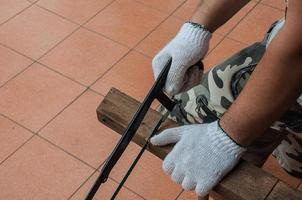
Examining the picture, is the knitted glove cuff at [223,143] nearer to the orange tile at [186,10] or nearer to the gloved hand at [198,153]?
the gloved hand at [198,153]

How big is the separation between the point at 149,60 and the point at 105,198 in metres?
0.67

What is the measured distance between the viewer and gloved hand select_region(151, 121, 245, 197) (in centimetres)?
85

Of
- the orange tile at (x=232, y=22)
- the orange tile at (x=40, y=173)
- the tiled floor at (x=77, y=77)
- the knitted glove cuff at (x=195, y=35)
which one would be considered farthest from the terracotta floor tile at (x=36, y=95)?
the knitted glove cuff at (x=195, y=35)

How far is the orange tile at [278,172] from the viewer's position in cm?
162

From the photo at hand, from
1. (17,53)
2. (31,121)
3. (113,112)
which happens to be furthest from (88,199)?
(17,53)

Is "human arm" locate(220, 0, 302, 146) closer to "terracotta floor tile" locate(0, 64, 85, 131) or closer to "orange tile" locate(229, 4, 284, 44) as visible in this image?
"terracotta floor tile" locate(0, 64, 85, 131)

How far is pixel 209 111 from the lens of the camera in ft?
Result: 3.74

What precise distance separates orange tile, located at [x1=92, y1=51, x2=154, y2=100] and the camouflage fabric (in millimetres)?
720

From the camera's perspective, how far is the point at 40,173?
168 centimetres

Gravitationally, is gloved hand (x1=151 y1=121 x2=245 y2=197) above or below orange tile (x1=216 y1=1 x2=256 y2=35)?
above

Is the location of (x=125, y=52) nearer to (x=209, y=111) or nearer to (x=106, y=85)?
(x=106, y=85)

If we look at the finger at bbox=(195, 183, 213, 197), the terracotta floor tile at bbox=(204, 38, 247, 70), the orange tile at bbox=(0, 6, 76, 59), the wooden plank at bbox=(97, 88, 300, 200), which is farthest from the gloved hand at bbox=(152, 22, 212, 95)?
the orange tile at bbox=(0, 6, 76, 59)

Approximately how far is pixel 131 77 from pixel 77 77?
0.23 metres

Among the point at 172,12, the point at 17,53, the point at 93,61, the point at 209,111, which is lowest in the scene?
the point at 17,53
